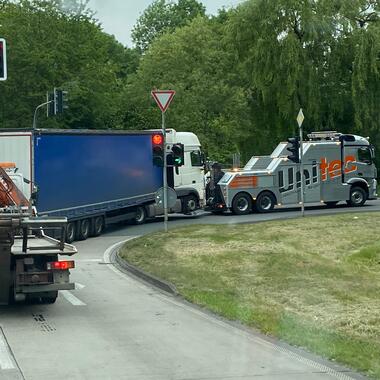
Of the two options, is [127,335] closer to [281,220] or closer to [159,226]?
[281,220]

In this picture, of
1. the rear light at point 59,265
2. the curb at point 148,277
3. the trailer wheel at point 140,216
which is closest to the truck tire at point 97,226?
the trailer wheel at point 140,216

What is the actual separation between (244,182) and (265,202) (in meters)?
1.36

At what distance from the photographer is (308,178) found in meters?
33.1

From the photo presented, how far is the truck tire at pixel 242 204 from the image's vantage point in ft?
105

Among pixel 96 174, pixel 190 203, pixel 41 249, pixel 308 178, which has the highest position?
pixel 96 174

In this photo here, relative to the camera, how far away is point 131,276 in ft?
55.1

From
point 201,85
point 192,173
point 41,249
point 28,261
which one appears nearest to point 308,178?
point 192,173

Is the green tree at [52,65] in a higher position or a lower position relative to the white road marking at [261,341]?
higher

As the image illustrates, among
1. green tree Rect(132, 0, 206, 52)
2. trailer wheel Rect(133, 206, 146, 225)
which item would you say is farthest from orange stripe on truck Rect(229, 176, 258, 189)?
green tree Rect(132, 0, 206, 52)

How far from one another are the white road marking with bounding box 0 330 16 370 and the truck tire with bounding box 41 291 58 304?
2.54 meters

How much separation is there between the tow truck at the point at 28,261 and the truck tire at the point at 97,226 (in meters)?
13.5

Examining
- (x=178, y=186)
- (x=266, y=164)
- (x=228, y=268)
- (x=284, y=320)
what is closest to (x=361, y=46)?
(x=266, y=164)

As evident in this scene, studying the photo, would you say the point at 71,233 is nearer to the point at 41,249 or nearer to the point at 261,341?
the point at 41,249

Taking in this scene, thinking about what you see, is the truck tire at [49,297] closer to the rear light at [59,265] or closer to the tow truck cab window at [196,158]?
the rear light at [59,265]
